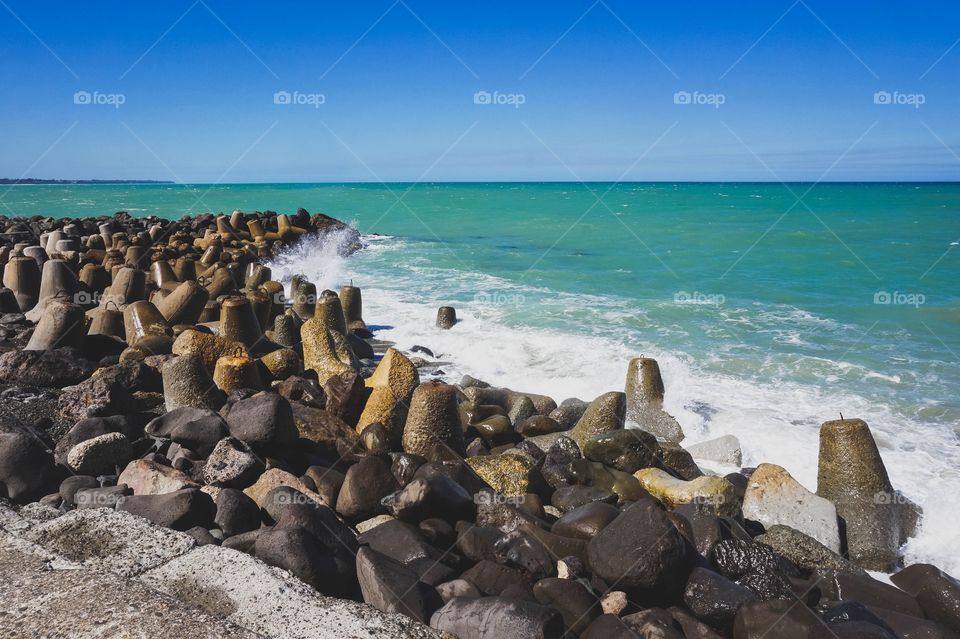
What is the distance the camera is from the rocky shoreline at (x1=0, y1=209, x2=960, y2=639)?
347 cm

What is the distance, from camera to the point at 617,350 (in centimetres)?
1149

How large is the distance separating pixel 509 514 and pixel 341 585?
1.56m

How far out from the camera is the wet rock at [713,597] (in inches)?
154

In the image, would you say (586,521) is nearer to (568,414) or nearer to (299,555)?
(299,555)

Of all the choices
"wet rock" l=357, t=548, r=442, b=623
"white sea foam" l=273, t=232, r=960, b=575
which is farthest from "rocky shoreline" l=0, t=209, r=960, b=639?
"white sea foam" l=273, t=232, r=960, b=575

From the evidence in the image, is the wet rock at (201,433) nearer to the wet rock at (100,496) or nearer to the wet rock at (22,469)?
the wet rock at (100,496)

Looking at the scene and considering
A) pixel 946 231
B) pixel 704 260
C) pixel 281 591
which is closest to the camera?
pixel 281 591

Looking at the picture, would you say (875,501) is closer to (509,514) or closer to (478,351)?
(509,514)

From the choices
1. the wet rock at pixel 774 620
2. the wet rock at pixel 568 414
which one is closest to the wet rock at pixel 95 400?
the wet rock at pixel 568 414

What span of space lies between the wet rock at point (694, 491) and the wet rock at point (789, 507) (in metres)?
0.17

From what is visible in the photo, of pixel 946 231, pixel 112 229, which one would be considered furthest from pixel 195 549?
pixel 946 231

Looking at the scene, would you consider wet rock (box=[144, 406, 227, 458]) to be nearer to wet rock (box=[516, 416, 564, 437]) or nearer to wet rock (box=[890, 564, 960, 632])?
wet rock (box=[516, 416, 564, 437])

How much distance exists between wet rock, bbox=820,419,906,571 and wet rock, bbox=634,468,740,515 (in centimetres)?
92

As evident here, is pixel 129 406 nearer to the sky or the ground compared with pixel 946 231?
nearer to the ground
